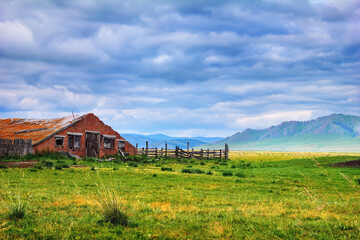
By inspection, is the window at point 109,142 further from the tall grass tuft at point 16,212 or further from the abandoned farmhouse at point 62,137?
the tall grass tuft at point 16,212

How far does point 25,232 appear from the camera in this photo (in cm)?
712

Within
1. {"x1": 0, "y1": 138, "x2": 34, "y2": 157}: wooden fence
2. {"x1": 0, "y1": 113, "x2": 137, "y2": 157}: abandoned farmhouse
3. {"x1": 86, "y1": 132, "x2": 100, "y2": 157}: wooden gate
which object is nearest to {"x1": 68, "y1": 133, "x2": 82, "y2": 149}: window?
{"x1": 0, "y1": 113, "x2": 137, "y2": 157}: abandoned farmhouse

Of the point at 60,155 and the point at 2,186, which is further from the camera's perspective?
the point at 60,155

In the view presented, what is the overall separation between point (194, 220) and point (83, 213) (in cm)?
316

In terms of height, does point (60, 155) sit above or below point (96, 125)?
below

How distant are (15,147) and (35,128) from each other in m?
10.3

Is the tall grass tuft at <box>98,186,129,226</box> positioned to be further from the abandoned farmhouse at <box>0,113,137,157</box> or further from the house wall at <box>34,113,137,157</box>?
the house wall at <box>34,113,137,157</box>

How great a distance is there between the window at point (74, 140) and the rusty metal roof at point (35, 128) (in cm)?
191

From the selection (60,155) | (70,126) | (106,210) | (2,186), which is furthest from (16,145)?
(106,210)

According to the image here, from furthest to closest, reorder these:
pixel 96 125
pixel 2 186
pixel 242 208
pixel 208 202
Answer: pixel 96 125 < pixel 2 186 < pixel 208 202 < pixel 242 208

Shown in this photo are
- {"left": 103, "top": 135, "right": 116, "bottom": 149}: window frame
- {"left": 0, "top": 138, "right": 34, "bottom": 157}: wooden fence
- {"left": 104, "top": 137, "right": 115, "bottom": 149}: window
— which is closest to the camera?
{"left": 0, "top": 138, "right": 34, "bottom": 157}: wooden fence

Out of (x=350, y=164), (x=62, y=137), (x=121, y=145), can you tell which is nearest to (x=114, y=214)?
(x=350, y=164)

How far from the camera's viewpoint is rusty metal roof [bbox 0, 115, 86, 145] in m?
43.9

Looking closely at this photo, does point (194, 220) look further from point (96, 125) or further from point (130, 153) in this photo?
point (130, 153)
